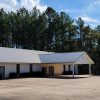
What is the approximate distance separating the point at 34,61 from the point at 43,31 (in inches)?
1184

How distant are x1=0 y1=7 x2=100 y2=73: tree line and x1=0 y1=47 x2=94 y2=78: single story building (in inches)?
797

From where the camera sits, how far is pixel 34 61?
53406mm

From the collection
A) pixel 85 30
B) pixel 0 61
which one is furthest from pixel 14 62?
pixel 85 30

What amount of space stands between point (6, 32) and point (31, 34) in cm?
657

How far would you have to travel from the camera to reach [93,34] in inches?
2950

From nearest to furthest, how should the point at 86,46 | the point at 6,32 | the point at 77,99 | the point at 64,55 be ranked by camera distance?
1. the point at 77,99
2. the point at 64,55
3. the point at 86,46
4. the point at 6,32

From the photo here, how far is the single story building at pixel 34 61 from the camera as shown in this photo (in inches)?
1882

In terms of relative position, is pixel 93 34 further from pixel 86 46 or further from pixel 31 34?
pixel 31 34

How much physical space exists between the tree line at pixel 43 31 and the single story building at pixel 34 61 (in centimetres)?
2025

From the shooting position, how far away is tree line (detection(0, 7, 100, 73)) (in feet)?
258

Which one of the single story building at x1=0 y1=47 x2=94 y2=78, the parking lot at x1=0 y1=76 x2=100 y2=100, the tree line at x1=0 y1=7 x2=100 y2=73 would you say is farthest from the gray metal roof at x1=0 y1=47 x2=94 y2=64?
the tree line at x1=0 y1=7 x2=100 y2=73

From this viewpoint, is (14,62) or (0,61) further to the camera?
(14,62)

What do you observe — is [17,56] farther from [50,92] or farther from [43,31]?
[43,31]

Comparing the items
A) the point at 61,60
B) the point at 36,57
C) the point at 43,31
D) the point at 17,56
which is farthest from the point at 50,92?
the point at 43,31
